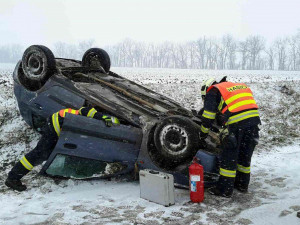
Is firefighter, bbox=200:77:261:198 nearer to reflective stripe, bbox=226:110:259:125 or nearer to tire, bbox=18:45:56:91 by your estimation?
reflective stripe, bbox=226:110:259:125

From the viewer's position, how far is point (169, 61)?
72438 mm

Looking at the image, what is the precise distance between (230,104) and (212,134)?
26.6 inches

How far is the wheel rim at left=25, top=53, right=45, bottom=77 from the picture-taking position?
4508 millimetres

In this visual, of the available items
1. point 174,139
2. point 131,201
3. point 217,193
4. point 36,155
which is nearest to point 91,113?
point 36,155

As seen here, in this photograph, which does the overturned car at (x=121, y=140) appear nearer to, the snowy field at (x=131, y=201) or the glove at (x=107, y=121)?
the glove at (x=107, y=121)

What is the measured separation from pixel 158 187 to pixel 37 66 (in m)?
2.77

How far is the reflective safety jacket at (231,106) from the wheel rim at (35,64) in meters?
2.59

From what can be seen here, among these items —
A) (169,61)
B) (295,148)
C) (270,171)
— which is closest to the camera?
(270,171)

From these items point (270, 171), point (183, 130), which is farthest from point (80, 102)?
point (270, 171)

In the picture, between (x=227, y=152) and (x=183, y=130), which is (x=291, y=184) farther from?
(x=183, y=130)

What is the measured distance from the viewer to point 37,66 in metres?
4.58

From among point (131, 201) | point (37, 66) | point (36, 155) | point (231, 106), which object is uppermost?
point (37, 66)

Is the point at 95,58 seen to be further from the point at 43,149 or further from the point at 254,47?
the point at 254,47

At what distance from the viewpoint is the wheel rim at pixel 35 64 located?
4508 millimetres
